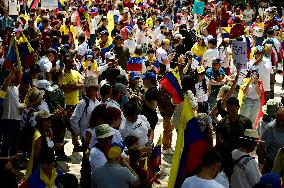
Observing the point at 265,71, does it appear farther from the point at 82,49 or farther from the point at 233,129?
the point at 233,129

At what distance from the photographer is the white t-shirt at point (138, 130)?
9.60m

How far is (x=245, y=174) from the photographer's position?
25.2 ft

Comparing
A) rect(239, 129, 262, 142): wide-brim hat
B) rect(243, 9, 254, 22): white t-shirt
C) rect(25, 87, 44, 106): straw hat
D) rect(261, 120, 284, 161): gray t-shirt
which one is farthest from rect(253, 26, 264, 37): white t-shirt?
rect(239, 129, 262, 142): wide-brim hat

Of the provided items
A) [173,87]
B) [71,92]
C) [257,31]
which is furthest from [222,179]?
[257,31]

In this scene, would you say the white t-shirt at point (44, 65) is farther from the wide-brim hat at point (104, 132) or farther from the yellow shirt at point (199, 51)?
the wide-brim hat at point (104, 132)

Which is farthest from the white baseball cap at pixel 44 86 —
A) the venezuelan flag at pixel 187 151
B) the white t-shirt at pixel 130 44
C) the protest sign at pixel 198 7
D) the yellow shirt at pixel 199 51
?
the protest sign at pixel 198 7

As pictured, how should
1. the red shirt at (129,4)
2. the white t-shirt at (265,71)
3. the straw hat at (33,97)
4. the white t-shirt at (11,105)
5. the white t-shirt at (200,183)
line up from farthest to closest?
the red shirt at (129,4) → the white t-shirt at (265,71) → the white t-shirt at (11,105) → the straw hat at (33,97) → the white t-shirt at (200,183)

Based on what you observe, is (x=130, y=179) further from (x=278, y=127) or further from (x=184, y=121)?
(x=278, y=127)

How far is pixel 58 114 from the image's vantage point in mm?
11531

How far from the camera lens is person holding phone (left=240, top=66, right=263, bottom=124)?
13.1 metres

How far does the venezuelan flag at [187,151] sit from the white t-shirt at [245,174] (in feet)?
1.34

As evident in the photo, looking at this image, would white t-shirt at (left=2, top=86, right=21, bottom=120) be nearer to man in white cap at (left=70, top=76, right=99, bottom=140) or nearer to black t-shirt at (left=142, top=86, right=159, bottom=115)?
man in white cap at (left=70, top=76, right=99, bottom=140)

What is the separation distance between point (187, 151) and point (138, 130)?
196 centimetres

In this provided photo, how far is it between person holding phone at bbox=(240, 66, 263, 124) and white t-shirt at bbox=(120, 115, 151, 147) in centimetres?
380
